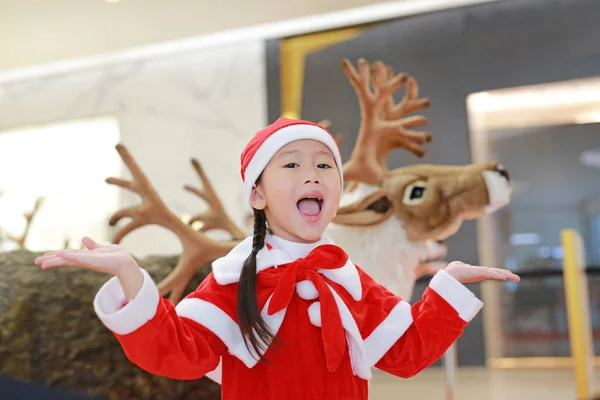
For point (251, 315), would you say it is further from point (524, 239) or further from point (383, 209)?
point (524, 239)

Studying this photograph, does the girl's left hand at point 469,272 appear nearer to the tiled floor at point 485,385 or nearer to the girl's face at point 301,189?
the girl's face at point 301,189

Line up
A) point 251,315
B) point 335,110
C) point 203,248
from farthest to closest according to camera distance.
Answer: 1. point 335,110
2. point 203,248
3. point 251,315

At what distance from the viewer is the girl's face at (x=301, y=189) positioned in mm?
905

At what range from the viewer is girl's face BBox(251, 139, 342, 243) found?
2.97 feet

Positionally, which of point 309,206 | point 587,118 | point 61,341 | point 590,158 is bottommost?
point 61,341

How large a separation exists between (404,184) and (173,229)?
683 millimetres

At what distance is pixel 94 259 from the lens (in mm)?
712

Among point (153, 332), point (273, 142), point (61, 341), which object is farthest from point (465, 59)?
point (153, 332)

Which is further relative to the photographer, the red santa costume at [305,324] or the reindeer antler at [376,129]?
the reindeer antler at [376,129]

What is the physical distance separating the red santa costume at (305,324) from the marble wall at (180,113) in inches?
104

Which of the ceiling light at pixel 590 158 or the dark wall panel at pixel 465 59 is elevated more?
the dark wall panel at pixel 465 59

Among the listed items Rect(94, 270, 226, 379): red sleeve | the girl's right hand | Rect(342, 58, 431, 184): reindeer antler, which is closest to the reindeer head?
Rect(342, 58, 431, 184): reindeer antler

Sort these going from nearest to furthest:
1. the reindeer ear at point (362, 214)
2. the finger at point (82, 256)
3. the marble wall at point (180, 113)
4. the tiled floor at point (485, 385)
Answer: the finger at point (82, 256), the reindeer ear at point (362, 214), the tiled floor at point (485, 385), the marble wall at point (180, 113)

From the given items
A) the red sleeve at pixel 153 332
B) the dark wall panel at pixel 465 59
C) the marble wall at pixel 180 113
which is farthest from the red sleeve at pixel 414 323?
the marble wall at pixel 180 113
